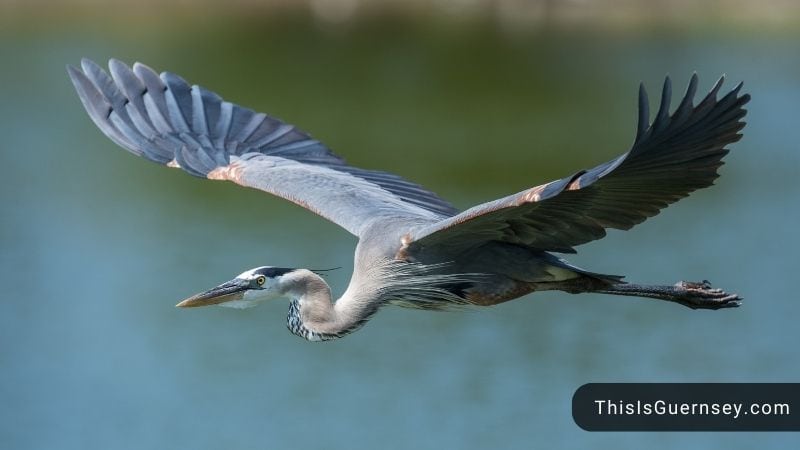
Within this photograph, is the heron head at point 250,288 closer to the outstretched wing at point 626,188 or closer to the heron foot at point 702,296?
the outstretched wing at point 626,188

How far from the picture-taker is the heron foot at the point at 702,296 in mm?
7152

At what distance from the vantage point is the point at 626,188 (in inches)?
236

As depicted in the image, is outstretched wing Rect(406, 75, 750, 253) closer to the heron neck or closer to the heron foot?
the heron neck

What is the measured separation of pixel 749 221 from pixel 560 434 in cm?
383

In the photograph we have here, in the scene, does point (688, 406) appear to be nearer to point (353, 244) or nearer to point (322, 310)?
point (353, 244)

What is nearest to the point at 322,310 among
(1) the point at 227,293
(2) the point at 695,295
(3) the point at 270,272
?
(3) the point at 270,272

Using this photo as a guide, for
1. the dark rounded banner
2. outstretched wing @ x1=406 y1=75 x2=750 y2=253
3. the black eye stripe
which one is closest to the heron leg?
outstretched wing @ x1=406 y1=75 x2=750 y2=253

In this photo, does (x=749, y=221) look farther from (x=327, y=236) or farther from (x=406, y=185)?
(x=406, y=185)

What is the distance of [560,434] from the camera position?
11.3 meters

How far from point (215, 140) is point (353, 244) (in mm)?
5071

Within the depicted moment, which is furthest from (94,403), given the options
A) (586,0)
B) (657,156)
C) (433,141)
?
(586,0)

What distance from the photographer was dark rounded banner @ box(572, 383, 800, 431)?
8.94 metres

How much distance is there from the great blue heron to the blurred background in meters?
3.46

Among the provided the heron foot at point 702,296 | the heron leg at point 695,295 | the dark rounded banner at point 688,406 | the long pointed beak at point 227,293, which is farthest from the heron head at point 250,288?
the dark rounded banner at point 688,406
